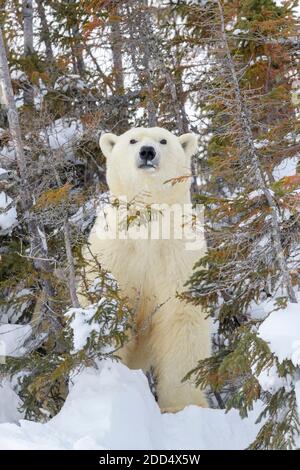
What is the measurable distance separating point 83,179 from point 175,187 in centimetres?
360

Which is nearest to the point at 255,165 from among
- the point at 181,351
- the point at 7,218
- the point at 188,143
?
the point at 188,143

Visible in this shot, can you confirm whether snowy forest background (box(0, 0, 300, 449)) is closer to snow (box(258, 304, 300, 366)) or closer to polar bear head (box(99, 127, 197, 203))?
snow (box(258, 304, 300, 366))

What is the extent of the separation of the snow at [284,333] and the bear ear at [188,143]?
9.79 feet

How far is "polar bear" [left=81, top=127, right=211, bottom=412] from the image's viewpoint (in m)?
6.56

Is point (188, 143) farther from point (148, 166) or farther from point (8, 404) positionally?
point (8, 404)

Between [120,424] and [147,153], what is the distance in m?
2.75

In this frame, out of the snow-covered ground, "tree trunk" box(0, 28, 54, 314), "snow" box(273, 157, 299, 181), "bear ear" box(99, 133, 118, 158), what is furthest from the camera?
"snow" box(273, 157, 299, 181)

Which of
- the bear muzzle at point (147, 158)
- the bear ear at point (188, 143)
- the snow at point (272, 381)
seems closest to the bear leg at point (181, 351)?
the bear muzzle at point (147, 158)

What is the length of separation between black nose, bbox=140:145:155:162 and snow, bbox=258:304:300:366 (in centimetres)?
238

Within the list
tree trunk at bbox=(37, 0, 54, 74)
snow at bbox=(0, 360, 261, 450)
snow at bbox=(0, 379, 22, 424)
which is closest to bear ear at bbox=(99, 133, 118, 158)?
snow at bbox=(0, 360, 261, 450)

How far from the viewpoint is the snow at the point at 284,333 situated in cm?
425

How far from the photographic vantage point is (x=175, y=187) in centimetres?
666

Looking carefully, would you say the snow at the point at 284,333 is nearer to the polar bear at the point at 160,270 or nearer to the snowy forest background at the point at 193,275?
the snowy forest background at the point at 193,275
